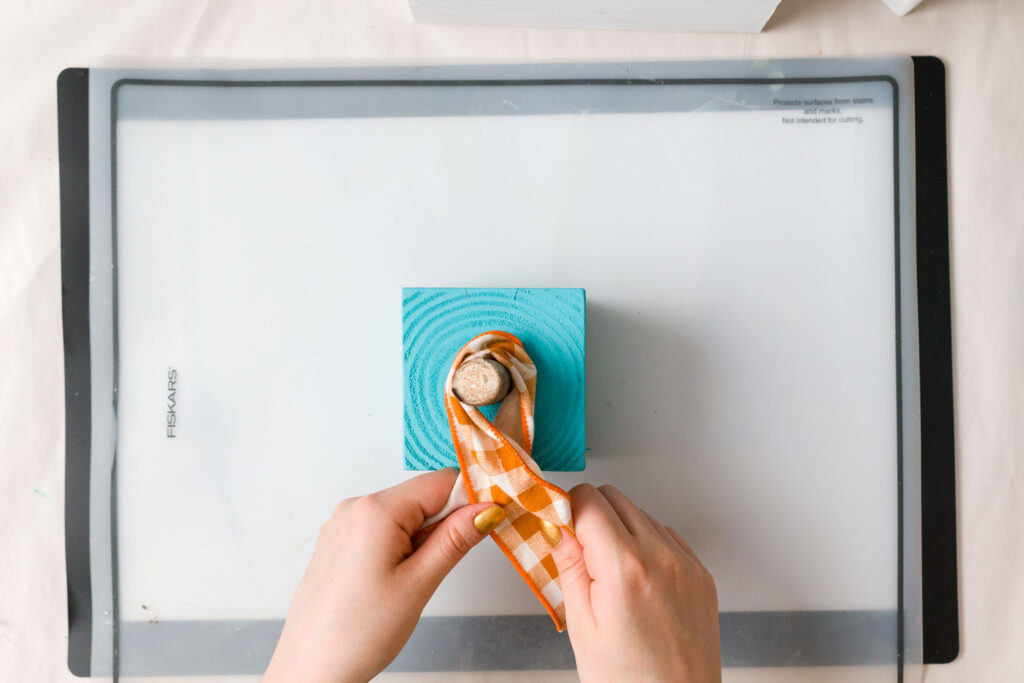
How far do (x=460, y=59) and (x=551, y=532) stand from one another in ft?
1.57

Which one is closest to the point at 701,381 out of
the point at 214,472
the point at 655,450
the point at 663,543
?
the point at 655,450

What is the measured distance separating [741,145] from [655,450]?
329 millimetres

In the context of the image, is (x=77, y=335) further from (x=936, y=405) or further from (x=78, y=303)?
(x=936, y=405)

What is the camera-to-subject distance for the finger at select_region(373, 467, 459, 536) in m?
0.51

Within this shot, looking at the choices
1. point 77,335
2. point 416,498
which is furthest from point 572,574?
point 77,335

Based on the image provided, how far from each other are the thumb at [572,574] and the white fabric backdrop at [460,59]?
22cm

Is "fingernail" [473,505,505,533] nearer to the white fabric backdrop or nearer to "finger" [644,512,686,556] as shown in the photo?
"finger" [644,512,686,556]

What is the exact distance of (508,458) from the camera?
1.58 feet

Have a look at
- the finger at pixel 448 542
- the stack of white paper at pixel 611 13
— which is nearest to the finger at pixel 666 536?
the finger at pixel 448 542

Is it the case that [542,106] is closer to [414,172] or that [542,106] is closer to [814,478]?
[414,172]

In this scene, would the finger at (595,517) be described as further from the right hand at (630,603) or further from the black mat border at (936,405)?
the black mat border at (936,405)

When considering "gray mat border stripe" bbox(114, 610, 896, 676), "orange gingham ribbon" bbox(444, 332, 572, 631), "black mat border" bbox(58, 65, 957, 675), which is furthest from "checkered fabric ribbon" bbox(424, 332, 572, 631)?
"black mat border" bbox(58, 65, 957, 675)

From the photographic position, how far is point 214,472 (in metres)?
0.65

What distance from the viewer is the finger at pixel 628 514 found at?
1.71ft
